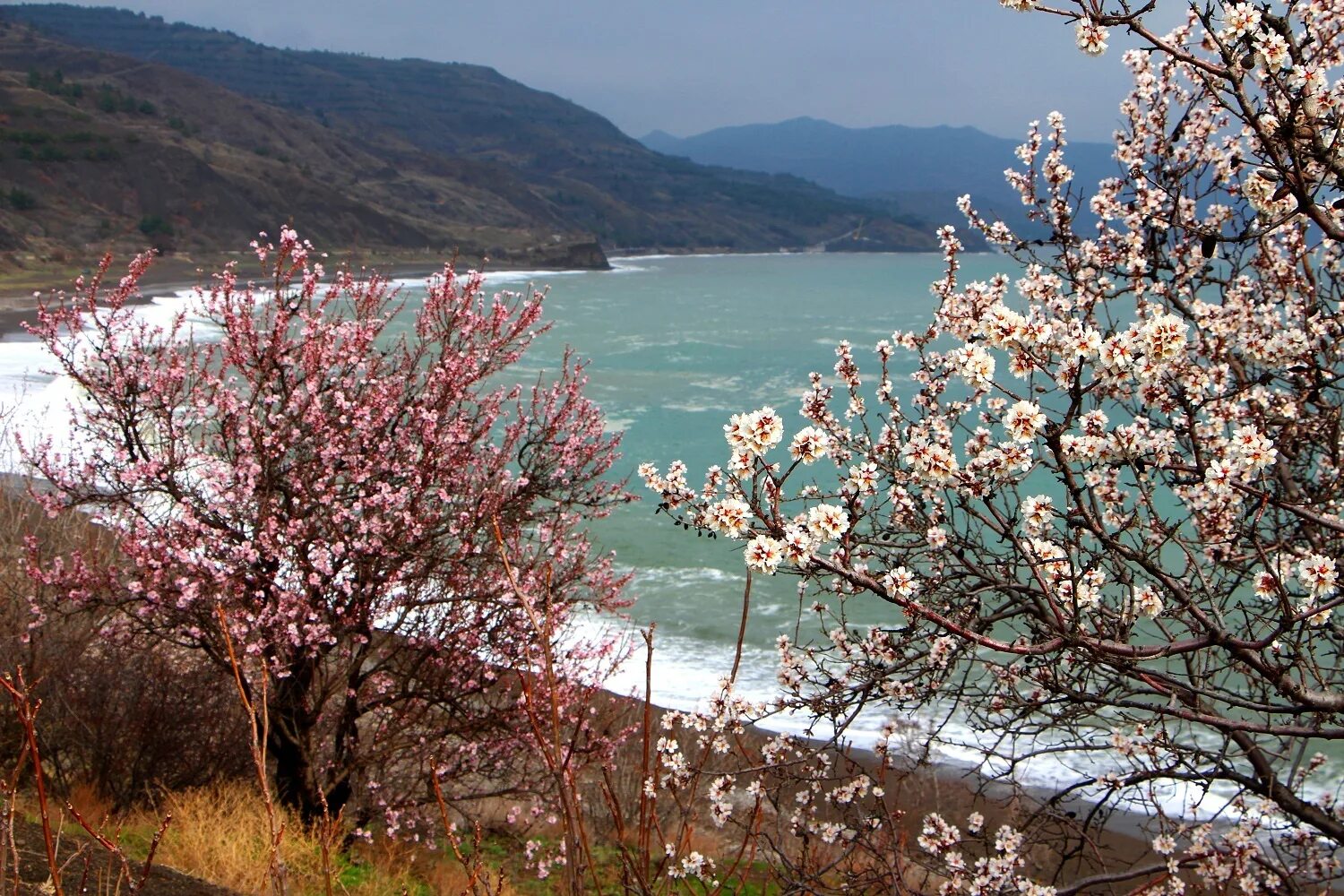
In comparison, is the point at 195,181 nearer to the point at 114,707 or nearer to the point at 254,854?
the point at 114,707

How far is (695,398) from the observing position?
1618 inches

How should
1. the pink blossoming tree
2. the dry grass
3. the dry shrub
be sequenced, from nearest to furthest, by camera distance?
the dry grass
the pink blossoming tree
the dry shrub

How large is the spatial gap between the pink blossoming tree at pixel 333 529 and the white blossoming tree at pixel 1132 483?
3.41 meters

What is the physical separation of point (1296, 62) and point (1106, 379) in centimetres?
150

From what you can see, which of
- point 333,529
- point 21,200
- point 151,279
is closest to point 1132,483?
point 333,529

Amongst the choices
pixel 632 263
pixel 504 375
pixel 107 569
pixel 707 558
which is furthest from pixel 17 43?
pixel 107 569

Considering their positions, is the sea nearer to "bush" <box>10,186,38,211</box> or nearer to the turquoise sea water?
the turquoise sea water

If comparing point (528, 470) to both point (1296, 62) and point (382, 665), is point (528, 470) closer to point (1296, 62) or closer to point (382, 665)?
point (382, 665)

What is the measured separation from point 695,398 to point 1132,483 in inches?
1424

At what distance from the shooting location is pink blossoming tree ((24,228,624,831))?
7777mm

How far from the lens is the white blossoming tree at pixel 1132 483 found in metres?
3.26

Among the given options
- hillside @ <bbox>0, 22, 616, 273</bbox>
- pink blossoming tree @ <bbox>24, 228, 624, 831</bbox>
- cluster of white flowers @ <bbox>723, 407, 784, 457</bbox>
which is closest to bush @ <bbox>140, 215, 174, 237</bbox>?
hillside @ <bbox>0, 22, 616, 273</bbox>

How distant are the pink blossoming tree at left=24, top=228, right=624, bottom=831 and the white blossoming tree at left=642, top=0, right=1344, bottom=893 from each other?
3.41 meters

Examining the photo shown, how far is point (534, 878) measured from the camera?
9.48 metres
